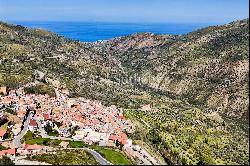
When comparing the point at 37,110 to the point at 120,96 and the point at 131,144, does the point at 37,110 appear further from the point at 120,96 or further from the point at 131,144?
the point at 120,96

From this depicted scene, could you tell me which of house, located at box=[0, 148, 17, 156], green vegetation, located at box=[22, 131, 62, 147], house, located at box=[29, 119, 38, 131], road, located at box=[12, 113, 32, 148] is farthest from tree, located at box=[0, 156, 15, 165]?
house, located at box=[29, 119, 38, 131]

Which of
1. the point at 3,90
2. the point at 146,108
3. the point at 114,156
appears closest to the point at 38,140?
the point at 114,156

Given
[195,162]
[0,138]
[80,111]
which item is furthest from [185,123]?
[0,138]

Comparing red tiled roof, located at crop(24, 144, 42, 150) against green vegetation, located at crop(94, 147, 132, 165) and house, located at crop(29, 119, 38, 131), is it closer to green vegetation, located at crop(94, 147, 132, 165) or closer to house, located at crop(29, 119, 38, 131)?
green vegetation, located at crop(94, 147, 132, 165)

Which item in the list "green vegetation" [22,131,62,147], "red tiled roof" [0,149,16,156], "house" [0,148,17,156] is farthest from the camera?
"green vegetation" [22,131,62,147]

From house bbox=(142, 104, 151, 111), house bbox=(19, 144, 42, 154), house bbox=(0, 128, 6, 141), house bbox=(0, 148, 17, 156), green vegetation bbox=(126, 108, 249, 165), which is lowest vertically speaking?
house bbox=(142, 104, 151, 111)

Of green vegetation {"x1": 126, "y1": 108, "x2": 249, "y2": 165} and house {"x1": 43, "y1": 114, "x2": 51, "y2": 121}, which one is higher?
house {"x1": 43, "y1": 114, "x2": 51, "y2": 121}

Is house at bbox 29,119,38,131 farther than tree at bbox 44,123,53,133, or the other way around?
tree at bbox 44,123,53,133
